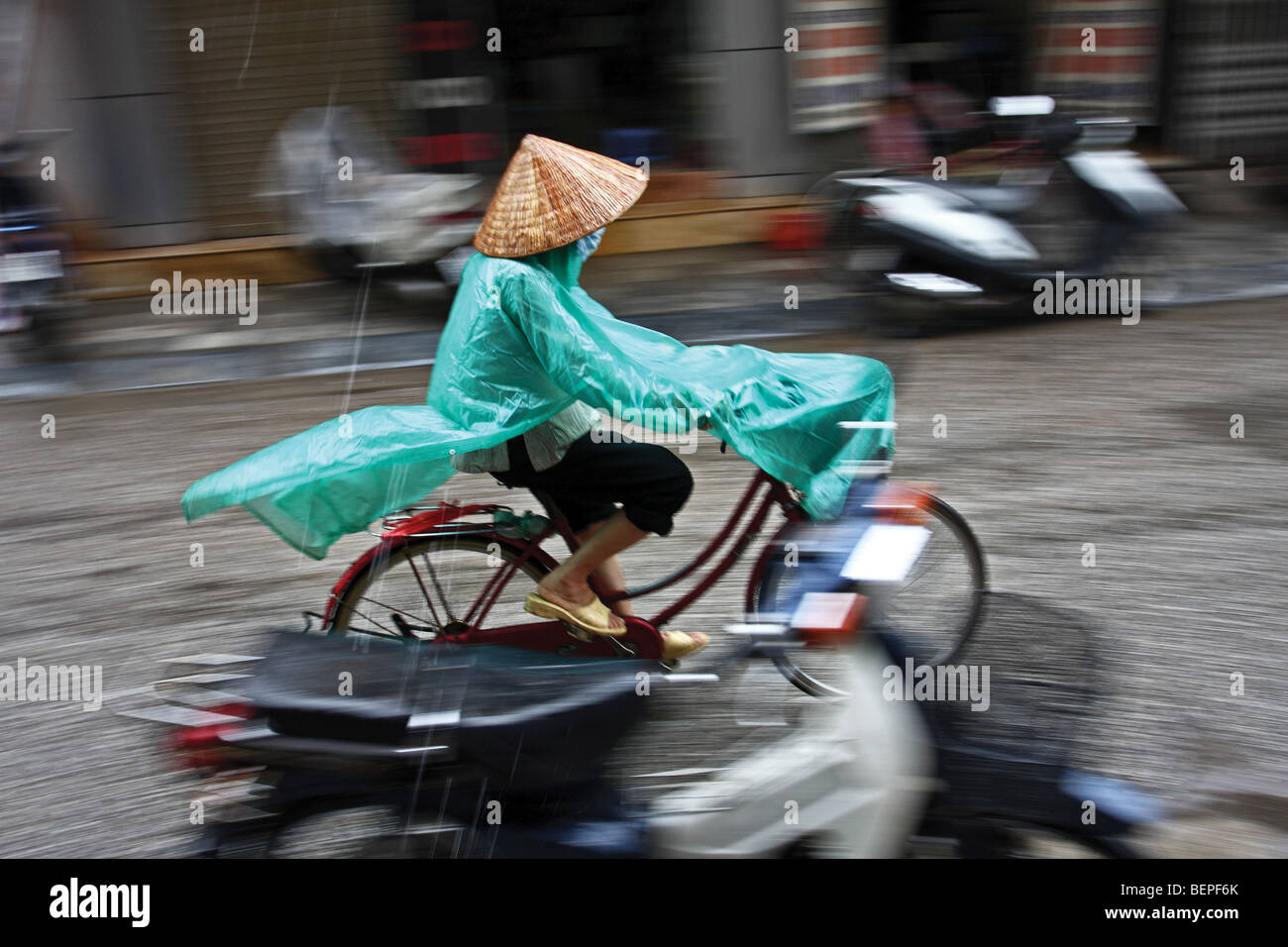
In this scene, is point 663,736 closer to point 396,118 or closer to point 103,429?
point 103,429

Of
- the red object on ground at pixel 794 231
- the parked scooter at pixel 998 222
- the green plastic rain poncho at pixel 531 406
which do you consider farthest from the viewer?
the red object on ground at pixel 794 231

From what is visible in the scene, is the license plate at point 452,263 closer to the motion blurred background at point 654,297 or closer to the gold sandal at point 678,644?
the motion blurred background at point 654,297

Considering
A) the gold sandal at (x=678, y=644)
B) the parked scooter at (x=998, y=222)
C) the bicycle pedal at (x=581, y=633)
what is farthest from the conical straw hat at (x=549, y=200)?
the parked scooter at (x=998, y=222)

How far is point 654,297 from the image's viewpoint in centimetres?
808

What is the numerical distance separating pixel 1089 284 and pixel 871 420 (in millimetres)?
4537

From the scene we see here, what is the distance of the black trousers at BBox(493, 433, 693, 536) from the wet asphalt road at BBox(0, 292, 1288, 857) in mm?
605

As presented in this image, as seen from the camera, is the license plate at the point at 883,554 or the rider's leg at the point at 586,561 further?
the rider's leg at the point at 586,561

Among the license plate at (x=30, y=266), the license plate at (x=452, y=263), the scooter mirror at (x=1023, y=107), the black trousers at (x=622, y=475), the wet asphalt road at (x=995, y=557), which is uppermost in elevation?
the scooter mirror at (x=1023, y=107)

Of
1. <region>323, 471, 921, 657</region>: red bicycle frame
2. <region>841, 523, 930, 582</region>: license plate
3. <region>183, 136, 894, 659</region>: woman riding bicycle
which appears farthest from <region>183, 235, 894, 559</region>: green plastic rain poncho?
<region>841, 523, 930, 582</region>: license plate

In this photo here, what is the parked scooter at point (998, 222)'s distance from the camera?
260 inches

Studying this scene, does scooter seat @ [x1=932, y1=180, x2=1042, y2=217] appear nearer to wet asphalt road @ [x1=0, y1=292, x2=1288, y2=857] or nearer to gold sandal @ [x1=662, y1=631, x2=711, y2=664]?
wet asphalt road @ [x1=0, y1=292, x2=1288, y2=857]

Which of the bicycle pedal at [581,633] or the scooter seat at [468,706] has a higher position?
the scooter seat at [468,706]

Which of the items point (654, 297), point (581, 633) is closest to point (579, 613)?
point (581, 633)

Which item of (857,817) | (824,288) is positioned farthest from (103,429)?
(857,817)
